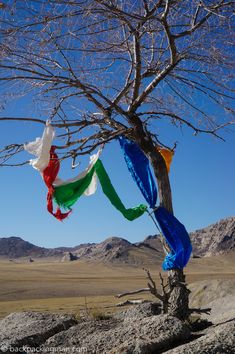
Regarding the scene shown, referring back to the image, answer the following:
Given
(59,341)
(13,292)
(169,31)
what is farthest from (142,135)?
(13,292)

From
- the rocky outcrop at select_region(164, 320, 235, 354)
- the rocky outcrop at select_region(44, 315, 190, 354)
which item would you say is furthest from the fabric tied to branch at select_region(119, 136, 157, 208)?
the rocky outcrop at select_region(164, 320, 235, 354)

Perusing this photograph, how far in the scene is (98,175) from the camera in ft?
23.6

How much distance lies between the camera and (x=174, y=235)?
648 cm

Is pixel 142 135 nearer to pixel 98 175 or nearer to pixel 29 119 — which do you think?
pixel 98 175

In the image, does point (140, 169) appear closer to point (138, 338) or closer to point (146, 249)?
point (138, 338)

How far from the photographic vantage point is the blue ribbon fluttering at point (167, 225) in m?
6.37

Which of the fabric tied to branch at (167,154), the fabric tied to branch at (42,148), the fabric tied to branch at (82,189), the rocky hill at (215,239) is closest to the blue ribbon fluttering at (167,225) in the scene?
the fabric tied to branch at (82,189)

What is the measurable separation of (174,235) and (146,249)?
98300 millimetres

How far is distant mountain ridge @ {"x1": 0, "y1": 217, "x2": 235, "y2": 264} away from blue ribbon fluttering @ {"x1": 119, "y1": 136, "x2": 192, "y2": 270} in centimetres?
8372

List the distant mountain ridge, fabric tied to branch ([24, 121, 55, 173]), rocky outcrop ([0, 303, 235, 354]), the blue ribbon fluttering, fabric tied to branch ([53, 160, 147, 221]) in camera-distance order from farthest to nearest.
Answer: the distant mountain ridge, fabric tied to branch ([53, 160, 147, 221]), fabric tied to branch ([24, 121, 55, 173]), the blue ribbon fluttering, rocky outcrop ([0, 303, 235, 354])

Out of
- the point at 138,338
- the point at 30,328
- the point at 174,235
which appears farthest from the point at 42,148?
the point at 138,338

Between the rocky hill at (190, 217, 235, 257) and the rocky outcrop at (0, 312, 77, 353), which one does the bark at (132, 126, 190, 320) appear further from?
the rocky hill at (190, 217, 235, 257)

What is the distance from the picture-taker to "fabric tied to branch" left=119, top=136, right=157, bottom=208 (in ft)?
21.9

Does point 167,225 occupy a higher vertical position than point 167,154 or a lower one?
lower
